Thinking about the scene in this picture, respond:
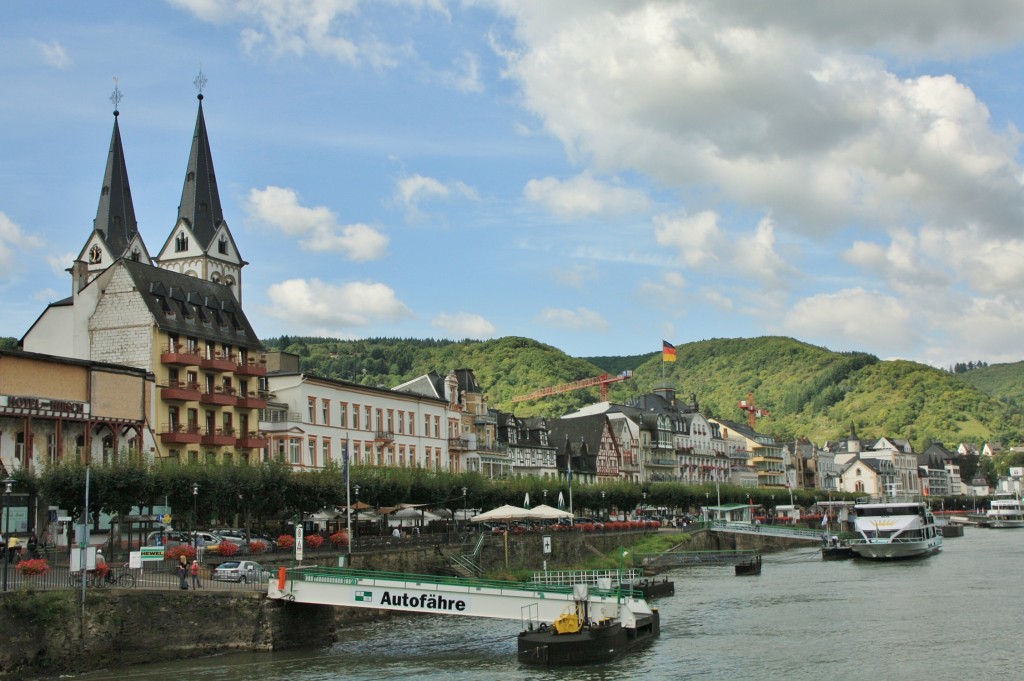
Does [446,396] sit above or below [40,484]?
above

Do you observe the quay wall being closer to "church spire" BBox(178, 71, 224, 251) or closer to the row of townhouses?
the row of townhouses

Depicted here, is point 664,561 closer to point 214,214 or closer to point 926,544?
point 926,544

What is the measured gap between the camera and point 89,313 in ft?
265

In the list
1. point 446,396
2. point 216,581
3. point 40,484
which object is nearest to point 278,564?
point 216,581

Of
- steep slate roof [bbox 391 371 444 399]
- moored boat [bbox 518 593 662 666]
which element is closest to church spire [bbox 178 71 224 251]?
steep slate roof [bbox 391 371 444 399]

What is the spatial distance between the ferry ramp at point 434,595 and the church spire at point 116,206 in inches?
2622

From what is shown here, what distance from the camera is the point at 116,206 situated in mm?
A: 109000

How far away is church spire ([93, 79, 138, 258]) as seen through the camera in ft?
352

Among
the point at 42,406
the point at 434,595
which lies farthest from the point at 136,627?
the point at 42,406

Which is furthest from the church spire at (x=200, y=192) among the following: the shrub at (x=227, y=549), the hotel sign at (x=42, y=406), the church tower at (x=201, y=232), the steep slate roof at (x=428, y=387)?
the shrub at (x=227, y=549)

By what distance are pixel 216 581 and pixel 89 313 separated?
124ft

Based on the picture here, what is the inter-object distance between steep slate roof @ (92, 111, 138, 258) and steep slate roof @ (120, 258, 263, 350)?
23150mm

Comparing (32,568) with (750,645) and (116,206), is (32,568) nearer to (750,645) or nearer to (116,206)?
(750,645)

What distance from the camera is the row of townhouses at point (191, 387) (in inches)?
2726
